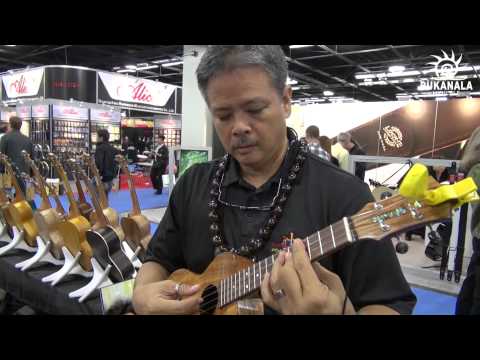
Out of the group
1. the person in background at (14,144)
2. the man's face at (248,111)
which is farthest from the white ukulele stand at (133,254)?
the person in background at (14,144)

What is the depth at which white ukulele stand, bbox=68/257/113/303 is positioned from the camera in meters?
2.79

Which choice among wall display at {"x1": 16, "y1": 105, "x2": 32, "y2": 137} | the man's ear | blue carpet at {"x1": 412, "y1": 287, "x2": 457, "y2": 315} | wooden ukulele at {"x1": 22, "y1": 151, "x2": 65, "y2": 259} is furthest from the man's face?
wall display at {"x1": 16, "y1": 105, "x2": 32, "y2": 137}

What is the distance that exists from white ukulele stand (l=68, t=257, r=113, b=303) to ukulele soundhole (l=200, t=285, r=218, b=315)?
195 centimetres

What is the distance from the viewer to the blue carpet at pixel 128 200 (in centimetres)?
783

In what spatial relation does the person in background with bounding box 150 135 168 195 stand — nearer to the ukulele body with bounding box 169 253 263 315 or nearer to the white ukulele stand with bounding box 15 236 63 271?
the white ukulele stand with bounding box 15 236 63 271

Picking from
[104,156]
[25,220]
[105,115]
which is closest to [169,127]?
[105,115]

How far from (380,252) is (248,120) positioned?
54cm

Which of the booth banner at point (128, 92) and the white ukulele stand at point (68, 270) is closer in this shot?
the white ukulele stand at point (68, 270)

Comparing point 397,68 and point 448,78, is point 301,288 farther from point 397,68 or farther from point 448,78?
point 397,68

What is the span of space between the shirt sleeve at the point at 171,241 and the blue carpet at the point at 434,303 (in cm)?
287

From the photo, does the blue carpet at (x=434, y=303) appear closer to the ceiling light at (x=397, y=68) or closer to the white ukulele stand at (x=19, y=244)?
the white ukulele stand at (x=19, y=244)

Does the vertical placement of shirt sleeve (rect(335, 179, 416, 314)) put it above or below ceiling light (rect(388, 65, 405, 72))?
below

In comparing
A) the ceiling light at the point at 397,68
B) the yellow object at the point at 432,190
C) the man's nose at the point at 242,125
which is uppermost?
the ceiling light at the point at 397,68
